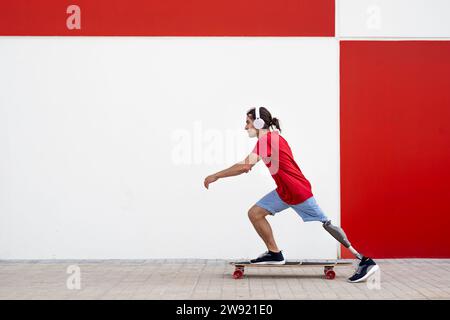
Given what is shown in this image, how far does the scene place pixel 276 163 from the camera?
879 cm

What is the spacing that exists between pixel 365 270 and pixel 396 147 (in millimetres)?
2841

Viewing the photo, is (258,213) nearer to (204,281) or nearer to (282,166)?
(282,166)

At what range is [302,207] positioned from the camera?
889cm

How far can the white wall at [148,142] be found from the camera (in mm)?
10891

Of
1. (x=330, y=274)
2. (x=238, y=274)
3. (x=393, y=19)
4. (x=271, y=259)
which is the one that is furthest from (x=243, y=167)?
(x=393, y=19)

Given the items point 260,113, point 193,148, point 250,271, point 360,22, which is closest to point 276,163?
point 260,113

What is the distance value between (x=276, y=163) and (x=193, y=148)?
7.60 ft

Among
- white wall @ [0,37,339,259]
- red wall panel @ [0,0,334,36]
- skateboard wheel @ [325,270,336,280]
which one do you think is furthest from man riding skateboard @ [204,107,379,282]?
red wall panel @ [0,0,334,36]

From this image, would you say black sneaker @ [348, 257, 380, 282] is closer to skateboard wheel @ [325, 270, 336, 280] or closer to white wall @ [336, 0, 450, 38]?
skateboard wheel @ [325, 270, 336, 280]

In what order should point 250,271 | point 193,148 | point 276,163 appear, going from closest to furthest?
point 276,163
point 250,271
point 193,148

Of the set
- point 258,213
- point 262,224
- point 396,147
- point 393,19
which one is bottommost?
point 262,224

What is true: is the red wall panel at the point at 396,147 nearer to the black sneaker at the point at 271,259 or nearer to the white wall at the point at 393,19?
the white wall at the point at 393,19

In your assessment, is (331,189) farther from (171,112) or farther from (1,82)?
(1,82)

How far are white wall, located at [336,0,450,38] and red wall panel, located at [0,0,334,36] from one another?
0.30 meters
